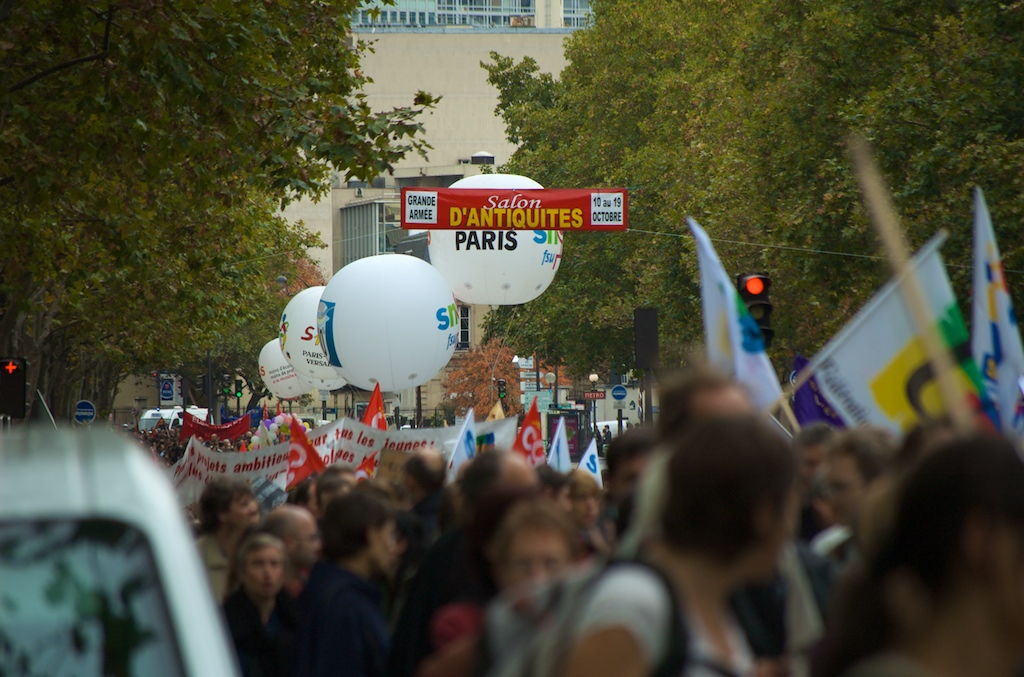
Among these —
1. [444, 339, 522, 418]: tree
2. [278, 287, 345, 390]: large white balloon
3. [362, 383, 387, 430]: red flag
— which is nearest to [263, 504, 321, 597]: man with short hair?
→ [362, 383, 387, 430]: red flag

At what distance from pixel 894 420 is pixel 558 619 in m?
4.52

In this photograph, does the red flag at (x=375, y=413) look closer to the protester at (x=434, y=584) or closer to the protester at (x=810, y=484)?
the protester at (x=810, y=484)

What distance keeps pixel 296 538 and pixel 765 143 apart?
→ 78.1 ft

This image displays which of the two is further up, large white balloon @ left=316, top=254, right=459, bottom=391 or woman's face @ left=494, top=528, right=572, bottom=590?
large white balloon @ left=316, top=254, right=459, bottom=391

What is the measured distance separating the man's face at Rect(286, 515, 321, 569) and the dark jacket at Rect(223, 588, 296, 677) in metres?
0.42

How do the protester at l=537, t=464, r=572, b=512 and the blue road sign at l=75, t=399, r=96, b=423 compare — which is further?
the blue road sign at l=75, t=399, r=96, b=423

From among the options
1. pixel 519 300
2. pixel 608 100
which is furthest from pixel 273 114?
pixel 608 100

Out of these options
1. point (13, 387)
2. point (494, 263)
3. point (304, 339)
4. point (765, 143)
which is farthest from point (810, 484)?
point (765, 143)

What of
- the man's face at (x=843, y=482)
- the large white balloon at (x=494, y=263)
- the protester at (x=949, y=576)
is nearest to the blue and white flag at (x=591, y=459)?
the large white balloon at (x=494, y=263)

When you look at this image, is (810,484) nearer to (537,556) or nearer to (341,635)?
(341,635)

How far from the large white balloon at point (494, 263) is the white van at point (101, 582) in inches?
645

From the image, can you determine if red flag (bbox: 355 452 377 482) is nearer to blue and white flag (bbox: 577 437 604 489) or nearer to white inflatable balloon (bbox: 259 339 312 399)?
blue and white flag (bbox: 577 437 604 489)

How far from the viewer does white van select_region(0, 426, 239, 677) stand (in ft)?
8.79

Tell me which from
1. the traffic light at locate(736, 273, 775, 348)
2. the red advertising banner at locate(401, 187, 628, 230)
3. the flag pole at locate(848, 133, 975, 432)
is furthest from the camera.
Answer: the red advertising banner at locate(401, 187, 628, 230)
